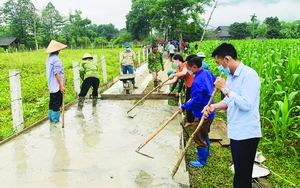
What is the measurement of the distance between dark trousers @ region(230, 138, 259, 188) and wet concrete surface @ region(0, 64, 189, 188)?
0.66 m

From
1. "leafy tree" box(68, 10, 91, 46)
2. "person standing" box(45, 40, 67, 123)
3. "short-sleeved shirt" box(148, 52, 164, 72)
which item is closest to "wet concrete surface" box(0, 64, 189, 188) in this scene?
"person standing" box(45, 40, 67, 123)

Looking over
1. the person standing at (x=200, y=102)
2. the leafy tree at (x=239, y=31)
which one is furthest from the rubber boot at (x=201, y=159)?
the leafy tree at (x=239, y=31)

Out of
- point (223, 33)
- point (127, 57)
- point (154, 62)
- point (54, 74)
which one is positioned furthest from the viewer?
point (223, 33)

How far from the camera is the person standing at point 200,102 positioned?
3926mm

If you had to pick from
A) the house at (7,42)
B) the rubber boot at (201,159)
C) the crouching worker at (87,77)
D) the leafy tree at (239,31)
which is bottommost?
the rubber boot at (201,159)

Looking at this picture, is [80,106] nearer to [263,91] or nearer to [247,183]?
[263,91]

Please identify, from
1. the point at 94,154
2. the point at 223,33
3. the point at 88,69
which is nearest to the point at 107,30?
the point at 223,33

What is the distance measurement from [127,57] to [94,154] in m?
5.90

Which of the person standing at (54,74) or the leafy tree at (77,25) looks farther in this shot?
the leafy tree at (77,25)

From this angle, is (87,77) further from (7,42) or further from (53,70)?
(7,42)

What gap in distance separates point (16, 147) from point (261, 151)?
4.32 metres

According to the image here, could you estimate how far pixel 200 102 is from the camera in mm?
3969

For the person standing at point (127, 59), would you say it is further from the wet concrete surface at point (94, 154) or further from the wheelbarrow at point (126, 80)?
the wet concrete surface at point (94, 154)

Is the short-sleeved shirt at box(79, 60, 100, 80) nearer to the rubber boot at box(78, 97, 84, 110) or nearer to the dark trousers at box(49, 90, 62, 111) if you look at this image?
the rubber boot at box(78, 97, 84, 110)
